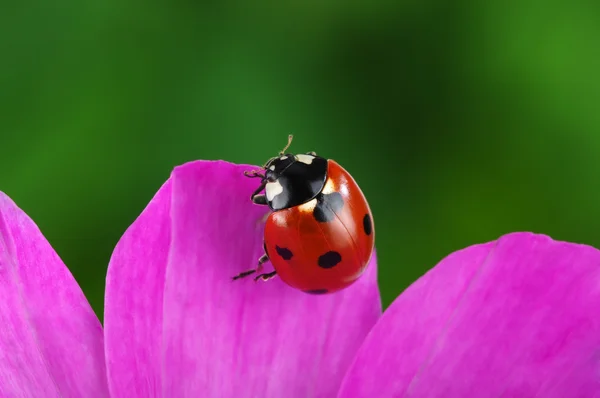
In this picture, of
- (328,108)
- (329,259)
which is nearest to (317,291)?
(329,259)

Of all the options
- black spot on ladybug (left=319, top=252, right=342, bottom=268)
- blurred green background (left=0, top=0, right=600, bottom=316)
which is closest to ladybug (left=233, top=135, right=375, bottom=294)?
black spot on ladybug (left=319, top=252, right=342, bottom=268)

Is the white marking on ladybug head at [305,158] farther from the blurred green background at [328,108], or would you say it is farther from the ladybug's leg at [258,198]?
the blurred green background at [328,108]

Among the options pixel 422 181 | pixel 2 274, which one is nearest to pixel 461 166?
pixel 422 181

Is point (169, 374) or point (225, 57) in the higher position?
point (225, 57)

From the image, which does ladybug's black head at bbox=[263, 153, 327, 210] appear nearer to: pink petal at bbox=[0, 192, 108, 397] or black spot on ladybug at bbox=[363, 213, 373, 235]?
black spot on ladybug at bbox=[363, 213, 373, 235]

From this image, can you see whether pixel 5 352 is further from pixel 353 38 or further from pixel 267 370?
pixel 353 38

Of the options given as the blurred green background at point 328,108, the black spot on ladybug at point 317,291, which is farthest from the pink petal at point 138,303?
the blurred green background at point 328,108
